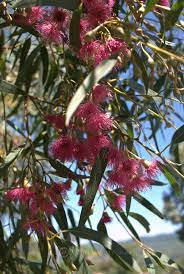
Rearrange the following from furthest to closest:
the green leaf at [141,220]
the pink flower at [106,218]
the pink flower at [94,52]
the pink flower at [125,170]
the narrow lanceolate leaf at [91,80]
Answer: the green leaf at [141,220]
the pink flower at [106,218]
the pink flower at [125,170]
the pink flower at [94,52]
the narrow lanceolate leaf at [91,80]

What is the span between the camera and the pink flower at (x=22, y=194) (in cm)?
107

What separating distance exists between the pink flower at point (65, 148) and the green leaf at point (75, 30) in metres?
0.19

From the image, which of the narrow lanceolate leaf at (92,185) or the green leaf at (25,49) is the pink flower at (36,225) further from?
the green leaf at (25,49)

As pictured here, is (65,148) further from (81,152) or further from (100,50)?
(100,50)

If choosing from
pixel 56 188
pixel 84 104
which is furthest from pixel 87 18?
pixel 56 188

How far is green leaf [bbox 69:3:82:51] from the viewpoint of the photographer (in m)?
0.87

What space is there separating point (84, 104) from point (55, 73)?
85cm

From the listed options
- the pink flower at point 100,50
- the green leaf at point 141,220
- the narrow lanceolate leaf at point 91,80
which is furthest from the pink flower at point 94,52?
the green leaf at point 141,220

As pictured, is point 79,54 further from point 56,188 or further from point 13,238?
point 13,238


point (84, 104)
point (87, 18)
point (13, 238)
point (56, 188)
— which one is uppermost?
point (87, 18)

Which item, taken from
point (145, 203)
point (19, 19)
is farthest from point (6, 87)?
point (145, 203)

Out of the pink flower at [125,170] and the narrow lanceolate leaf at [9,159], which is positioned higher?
the narrow lanceolate leaf at [9,159]

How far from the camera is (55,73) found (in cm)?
171

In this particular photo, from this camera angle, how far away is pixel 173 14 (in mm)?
973
